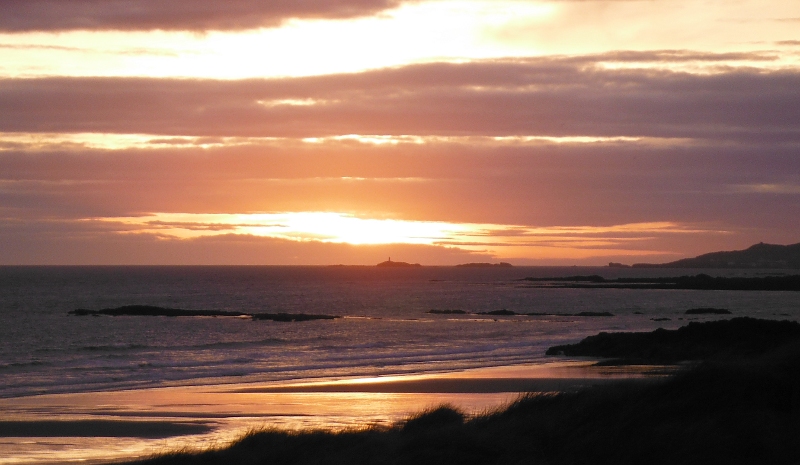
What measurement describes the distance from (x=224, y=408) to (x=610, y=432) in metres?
14.1

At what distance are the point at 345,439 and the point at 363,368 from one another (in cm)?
2153

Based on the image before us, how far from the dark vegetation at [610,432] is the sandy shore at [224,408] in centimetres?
263

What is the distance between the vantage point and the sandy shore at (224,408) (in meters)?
18.4

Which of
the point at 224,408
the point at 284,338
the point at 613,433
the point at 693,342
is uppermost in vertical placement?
the point at 613,433

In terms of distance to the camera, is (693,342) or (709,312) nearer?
(693,342)

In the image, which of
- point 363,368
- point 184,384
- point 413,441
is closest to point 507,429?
point 413,441

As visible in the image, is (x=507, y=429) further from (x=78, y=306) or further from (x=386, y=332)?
(x=78, y=306)

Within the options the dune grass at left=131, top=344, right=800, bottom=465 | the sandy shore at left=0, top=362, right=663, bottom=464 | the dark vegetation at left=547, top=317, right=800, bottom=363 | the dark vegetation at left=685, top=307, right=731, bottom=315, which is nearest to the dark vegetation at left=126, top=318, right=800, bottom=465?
the dune grass at left=131, top=344, right=800, bottom=465

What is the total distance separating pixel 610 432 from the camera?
1255cm

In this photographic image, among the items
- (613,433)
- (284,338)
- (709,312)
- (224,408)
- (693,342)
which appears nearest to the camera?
(613,433)

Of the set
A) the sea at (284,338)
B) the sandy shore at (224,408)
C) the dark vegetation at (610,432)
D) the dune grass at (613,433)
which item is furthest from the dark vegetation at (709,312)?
the dune grass at (613,433)

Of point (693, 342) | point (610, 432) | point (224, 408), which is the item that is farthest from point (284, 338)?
point (610, 432)

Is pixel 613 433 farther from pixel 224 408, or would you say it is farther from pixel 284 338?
pixel 284 338

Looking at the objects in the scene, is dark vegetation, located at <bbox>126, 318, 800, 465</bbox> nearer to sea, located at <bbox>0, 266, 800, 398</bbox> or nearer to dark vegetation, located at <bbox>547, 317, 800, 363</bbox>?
sea, located at <bbox>0, 266, 800, 398</bbox>
